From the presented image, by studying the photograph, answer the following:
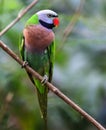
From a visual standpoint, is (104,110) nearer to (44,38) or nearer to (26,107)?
(26,107)

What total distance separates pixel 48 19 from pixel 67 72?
1099mm

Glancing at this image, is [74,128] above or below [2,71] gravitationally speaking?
below

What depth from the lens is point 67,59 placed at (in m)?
2.81

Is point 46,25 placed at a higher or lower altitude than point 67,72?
higher

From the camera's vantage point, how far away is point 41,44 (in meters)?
1.73

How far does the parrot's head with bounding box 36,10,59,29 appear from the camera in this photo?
5.41ft

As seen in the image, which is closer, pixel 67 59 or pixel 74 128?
pixel 74 128

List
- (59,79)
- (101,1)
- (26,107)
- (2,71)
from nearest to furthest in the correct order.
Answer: (2,71) → (26,107) → (59,79) → (101,1)

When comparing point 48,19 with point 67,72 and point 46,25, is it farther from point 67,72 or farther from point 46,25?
point 67,72

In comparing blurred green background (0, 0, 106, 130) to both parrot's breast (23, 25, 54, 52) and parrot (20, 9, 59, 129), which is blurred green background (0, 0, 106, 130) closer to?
parrot (20, 9, 59, 129)

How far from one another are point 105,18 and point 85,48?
192 mm

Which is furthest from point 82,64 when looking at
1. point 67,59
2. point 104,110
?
point 104,110

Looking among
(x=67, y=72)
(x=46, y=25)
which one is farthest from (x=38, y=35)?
(x=67, y=72)

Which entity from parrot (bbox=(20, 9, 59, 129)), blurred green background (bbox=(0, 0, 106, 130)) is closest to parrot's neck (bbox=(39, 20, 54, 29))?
parrot (bbox=(20, 9, 59, 129))
